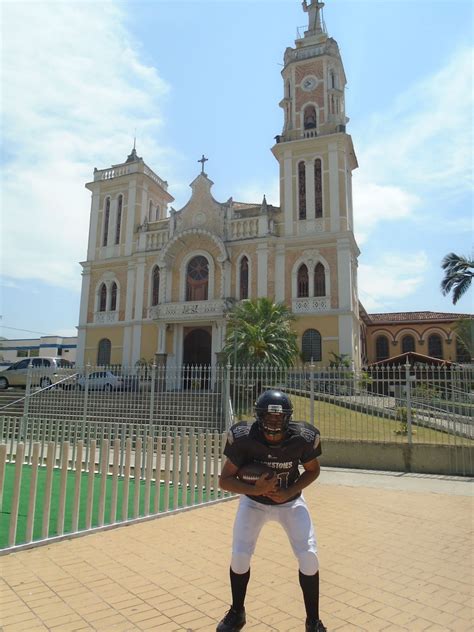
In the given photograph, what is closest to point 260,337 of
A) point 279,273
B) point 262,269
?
point 262,269

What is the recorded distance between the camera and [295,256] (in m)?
23.6

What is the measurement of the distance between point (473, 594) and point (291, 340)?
14.7 metres

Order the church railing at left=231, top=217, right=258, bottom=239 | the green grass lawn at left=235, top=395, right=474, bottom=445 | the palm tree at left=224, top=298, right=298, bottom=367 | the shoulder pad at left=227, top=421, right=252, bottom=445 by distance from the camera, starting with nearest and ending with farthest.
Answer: the shoulder pad at left=227, top=421, right=252, bottom=445 → the green grass lawn at left=235, top=395, right=474, bottom=445 → the palm tree at left=224, top=298, right=298, bottom=367 → the church railing at left=231, top=217, right=258, bottom=239

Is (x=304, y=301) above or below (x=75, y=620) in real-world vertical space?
above

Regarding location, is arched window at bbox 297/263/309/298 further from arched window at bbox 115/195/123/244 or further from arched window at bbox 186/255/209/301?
arched window at bbox 115/195/123/244

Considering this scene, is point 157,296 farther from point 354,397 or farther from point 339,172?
point 354,397

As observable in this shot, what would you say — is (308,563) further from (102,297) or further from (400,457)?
(102,297)

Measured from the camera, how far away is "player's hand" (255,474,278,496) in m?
2.68

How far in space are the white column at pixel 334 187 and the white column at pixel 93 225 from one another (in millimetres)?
15256

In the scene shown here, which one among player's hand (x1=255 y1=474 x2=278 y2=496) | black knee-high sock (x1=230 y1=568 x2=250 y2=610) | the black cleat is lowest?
the black cleat

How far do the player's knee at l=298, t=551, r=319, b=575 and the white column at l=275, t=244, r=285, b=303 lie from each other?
2067 cm

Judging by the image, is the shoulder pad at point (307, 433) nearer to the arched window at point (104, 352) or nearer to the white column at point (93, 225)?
the arched window at point (104, 352)

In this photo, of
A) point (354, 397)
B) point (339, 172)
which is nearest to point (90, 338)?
point (339, 172)

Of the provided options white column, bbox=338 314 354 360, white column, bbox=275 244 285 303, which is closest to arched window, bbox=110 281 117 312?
white column, bbox=275 244 285 303
